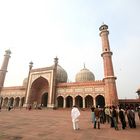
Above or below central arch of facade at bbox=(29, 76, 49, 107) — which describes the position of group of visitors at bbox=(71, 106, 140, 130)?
below

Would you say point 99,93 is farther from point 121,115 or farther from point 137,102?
point 121,115

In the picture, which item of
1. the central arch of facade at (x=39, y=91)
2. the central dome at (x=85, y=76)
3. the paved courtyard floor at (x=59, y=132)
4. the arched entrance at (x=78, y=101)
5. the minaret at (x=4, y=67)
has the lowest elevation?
the paved courtyard floor at (x=59, y=132)

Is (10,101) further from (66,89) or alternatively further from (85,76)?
(85,76)

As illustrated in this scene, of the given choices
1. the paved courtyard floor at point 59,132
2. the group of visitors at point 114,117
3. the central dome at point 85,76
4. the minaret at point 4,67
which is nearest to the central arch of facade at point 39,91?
the central dome at point 85,76

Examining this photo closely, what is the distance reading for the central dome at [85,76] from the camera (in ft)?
96.5

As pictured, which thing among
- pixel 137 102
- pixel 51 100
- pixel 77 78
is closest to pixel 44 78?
pixel 51 100

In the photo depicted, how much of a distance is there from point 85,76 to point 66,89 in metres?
6.61

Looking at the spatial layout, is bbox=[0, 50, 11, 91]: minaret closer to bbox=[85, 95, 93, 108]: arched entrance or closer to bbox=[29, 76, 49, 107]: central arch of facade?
bbox=[29, 76, 49, 107]: central arch of facade

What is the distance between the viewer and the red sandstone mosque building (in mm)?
21875

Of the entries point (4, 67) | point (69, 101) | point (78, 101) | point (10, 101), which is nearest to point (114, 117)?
point (78, 101)

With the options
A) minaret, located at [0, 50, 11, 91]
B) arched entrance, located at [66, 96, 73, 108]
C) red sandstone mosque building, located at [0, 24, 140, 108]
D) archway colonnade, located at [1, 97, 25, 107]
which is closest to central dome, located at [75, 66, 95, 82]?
red sandstone mosque building, located at [0, 24, 140, 108]

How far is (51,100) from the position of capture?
24.3m

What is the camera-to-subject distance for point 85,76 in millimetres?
29703

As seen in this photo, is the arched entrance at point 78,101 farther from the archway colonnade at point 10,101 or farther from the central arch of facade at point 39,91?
the archway colonnade at point 10,101
